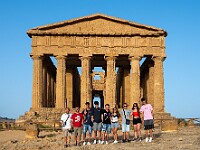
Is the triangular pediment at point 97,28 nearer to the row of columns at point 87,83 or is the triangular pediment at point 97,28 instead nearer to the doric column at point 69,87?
the row of columns at point 87,83

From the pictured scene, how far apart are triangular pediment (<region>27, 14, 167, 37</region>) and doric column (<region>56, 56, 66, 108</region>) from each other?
2.86 metres

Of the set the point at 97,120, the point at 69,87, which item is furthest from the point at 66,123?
the point at 69,87

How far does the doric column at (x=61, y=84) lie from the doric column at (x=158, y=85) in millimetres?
8989

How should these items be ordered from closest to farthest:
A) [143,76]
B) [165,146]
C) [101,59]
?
[165,146], [101,59], [143,76]

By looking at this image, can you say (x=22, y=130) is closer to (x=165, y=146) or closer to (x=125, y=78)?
(x=165, y=146)

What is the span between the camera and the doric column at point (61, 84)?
→ 124 ft

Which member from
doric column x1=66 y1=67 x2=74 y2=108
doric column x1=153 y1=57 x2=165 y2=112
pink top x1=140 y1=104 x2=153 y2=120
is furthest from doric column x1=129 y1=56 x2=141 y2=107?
pink top x1=140 y1=104 x2=153 y2=120

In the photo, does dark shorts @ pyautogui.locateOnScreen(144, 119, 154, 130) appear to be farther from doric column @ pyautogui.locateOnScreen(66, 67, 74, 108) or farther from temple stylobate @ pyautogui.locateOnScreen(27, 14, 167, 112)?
doric column @ pyautogui.locateOnScreen(66, 67, 74, 108)

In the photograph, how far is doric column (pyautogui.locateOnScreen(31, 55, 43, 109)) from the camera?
3753 cm

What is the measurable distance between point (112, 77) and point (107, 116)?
65.4 feet

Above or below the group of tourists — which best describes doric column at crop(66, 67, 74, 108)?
above

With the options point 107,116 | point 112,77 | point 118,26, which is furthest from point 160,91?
point 107,116

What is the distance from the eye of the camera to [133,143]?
18203mm

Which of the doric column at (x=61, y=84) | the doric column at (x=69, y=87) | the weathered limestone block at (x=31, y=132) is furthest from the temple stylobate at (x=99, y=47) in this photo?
the weathered limestone block at (x=31, y=132)
